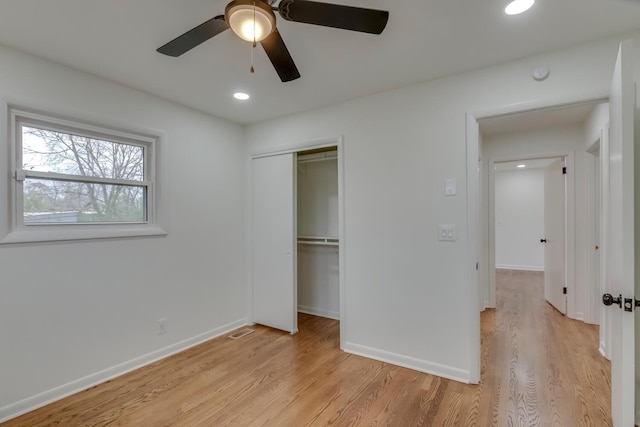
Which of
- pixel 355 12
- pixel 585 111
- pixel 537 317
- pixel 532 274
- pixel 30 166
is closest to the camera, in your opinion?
pixel 355 12

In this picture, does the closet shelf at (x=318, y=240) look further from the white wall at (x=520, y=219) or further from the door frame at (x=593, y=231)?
the white wall at (x=520, y=219)

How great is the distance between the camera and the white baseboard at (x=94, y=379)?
2.03m

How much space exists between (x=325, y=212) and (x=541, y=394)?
2.73 meters

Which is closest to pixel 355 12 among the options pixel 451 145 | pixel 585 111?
pixel 451 145

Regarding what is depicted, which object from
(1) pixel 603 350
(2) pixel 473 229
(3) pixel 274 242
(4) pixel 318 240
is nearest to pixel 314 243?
(4) pixel 318 240

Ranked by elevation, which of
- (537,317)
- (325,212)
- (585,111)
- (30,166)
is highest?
(585,111)

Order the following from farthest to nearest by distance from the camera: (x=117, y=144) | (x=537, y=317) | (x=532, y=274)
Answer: (x=532, y=274), (x=537, y=317), (x=117, y=144)

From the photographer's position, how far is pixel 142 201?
9.34 ft

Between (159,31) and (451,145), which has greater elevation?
(159,31)

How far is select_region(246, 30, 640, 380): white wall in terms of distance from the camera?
2213 millimetres

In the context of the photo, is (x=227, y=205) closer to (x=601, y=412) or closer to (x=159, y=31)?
(x=159, y=31)

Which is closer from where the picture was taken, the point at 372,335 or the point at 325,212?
the point at 372,335

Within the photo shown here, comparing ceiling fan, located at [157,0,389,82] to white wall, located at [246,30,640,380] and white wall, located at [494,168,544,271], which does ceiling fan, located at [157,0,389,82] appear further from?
white wall, located at [494,168,544,271]

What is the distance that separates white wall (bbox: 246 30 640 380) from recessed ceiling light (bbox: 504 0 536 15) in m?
0.62
